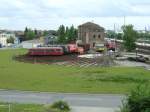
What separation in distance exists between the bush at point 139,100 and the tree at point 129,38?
103801 millimetres

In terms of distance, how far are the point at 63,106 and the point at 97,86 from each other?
576 inches

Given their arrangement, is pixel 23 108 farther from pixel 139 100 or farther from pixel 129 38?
pixel 129 38

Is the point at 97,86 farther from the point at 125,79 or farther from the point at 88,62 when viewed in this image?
the point at 88,62

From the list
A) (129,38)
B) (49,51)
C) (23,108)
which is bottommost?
(49,51)

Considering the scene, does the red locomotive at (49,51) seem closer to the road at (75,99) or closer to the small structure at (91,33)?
the road at (75,99)

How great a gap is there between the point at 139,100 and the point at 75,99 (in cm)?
1635

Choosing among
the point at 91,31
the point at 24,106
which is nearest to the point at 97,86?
the point at 24,106

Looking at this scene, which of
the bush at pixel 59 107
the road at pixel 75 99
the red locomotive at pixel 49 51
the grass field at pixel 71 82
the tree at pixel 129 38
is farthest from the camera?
the tree at pixel 129 38

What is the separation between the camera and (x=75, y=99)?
36.6 metres

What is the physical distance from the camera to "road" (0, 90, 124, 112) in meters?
32.7

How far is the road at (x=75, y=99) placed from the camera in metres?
32.7

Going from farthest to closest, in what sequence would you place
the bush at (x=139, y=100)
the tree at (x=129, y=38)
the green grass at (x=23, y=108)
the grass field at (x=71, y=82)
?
the tree at (x=129, y=38)
the grass field at (x=71, y=82)
the green grass at (x=23, y=108)
the bush at (x=139, y=100)

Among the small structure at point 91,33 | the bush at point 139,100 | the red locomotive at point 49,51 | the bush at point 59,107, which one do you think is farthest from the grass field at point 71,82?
the small structure at point 91,33

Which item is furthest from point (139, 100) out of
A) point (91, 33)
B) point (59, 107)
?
point (91, 33)
